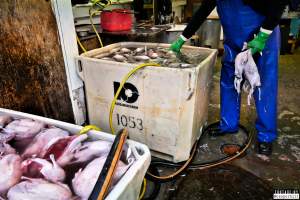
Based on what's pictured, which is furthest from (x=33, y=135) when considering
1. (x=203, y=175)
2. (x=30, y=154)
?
(x=203, y=175)

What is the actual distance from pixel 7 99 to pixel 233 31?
1.53 metres

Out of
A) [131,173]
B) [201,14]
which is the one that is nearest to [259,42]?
[201,14]

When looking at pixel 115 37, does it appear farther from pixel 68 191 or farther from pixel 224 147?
pixel 68 191

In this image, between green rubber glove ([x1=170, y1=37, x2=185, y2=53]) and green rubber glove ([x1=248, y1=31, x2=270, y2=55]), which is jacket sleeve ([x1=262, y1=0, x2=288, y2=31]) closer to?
green rubber glove ([x1=248, y1=31, x2=270, y2=55])

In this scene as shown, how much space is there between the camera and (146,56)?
173 cm

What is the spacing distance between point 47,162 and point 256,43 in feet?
4.46

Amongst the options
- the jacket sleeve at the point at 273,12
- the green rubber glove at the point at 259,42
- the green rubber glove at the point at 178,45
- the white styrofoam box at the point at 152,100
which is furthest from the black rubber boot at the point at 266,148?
the green rubber glove at the point at 178,45

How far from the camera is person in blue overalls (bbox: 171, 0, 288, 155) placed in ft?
4.70

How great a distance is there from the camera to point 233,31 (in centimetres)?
160

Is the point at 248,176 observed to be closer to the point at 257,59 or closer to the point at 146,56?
the point at 257,59

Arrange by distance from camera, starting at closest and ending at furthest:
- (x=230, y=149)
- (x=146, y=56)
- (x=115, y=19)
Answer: (x=146, y=56), (x=230, y=149), (x=115, y=19)

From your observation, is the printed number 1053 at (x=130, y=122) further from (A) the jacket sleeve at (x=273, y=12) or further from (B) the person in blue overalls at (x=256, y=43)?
(A) the jacket sleeve at (x=273, y=12)

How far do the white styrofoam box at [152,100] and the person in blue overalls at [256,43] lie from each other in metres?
0.22

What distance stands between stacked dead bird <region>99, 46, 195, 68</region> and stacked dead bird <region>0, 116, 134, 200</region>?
802 millimetres
